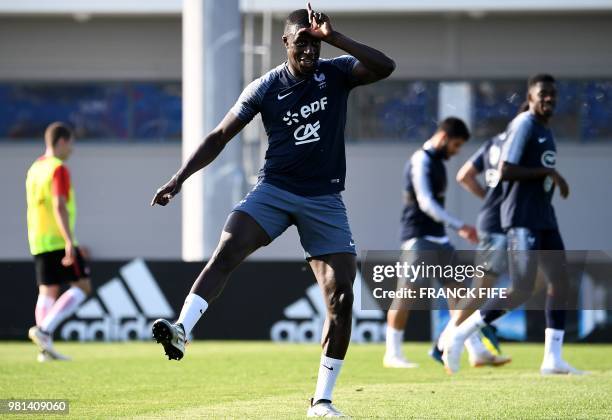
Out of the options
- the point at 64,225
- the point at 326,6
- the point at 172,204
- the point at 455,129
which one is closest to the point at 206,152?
the point at 455,129

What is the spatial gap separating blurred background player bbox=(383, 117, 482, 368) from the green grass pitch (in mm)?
360

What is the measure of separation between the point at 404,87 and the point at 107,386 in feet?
51.2

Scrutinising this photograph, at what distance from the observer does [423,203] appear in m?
12.0

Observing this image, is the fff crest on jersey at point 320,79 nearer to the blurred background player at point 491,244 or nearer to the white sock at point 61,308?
the blurred background player at point 491,244

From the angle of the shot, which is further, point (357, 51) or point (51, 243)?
point (51, 243)

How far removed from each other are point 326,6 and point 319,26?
1627 cm

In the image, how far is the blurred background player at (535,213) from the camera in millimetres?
10805

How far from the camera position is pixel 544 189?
1102 centimetres

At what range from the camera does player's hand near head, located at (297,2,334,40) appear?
7.52 meters

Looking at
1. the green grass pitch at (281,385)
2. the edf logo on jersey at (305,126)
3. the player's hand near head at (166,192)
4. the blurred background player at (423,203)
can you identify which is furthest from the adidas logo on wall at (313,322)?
the player's hand near head at (166,192)

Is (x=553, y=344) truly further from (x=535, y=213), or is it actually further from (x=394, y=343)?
(x=394, y=343)

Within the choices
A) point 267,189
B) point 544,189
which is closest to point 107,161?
point 544,189

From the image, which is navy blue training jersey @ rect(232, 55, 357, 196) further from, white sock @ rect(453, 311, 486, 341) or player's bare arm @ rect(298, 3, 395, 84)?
white sock @ rect(453, 311, 486, 341)

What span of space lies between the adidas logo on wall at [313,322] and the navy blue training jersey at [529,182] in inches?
198
